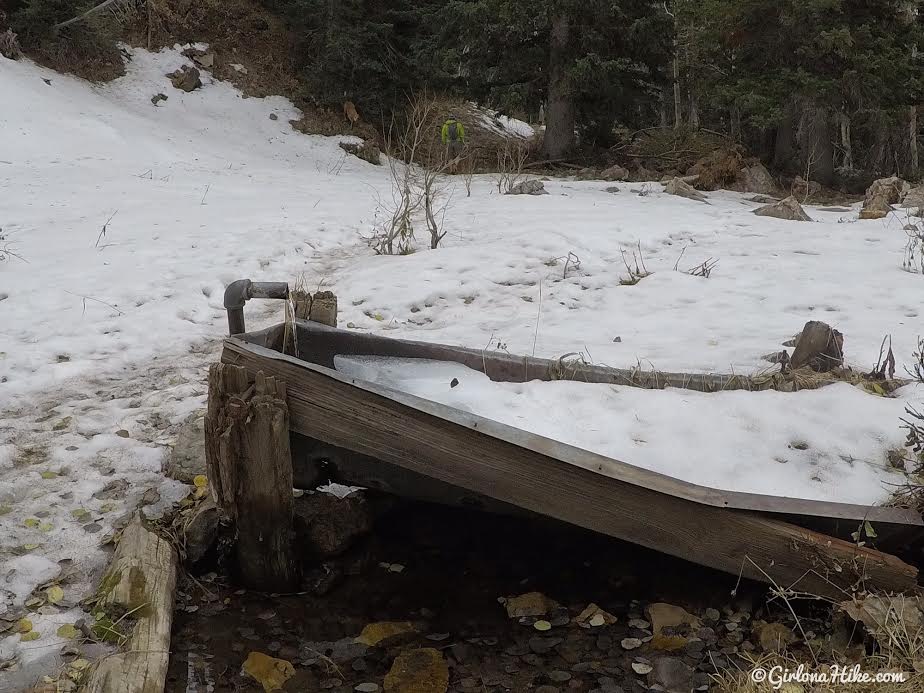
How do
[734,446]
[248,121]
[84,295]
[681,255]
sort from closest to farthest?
[734,446], [84,295], [681,255], [248,121]

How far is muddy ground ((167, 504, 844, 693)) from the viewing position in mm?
2461

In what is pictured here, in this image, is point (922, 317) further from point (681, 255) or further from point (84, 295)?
point (84, 295)

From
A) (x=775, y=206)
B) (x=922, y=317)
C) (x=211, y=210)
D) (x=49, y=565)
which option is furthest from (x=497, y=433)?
(x=775, y=206)

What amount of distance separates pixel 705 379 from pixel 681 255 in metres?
3.91

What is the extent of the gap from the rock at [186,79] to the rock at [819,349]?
15573mm

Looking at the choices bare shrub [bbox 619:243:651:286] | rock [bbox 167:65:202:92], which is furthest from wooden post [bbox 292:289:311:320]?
rock [bbox 167:65:202:92]

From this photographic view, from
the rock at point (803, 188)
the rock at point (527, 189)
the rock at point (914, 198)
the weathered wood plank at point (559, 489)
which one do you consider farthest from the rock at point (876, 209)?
the weathered wood plank at point (559, 489)

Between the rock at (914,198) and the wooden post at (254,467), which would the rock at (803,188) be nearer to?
the rock at (914,198)

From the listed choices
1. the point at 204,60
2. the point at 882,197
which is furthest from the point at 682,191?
the point at 204,60

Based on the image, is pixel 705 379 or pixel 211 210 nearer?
pixel 705 379

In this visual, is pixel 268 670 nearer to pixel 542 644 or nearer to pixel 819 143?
pixel 542 644

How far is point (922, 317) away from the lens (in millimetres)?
4910

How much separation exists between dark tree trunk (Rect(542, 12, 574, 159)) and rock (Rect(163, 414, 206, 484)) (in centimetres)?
1160

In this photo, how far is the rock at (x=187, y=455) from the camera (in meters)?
3.34
